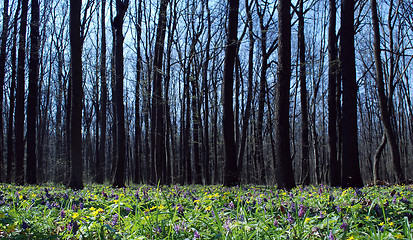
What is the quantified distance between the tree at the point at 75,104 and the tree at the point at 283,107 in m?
5.38

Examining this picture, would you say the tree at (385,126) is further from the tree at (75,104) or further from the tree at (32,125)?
the tree at (32,125)

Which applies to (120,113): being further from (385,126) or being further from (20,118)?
(385,126)

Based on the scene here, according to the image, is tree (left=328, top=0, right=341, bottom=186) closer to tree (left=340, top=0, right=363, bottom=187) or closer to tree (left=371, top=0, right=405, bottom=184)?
tree (left=371, top=0, right=405, bottom=184)

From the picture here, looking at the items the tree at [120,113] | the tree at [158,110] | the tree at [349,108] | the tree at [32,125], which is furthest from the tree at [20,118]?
the tree at [349,108]

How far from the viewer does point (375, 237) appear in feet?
5.58

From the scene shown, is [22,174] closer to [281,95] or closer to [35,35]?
[35,35]

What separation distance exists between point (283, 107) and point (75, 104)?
557 cm

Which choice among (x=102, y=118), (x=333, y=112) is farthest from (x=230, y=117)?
(x=102, y=118)

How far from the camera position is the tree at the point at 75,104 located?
7934 millimetres

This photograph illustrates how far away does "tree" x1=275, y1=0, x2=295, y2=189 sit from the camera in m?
7.35

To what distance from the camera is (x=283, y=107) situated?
7449 millimetres

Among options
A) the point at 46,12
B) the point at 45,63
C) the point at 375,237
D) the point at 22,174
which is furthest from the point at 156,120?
the point at 45,63

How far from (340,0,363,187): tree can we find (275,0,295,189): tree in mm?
1829

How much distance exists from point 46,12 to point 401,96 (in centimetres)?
2773
